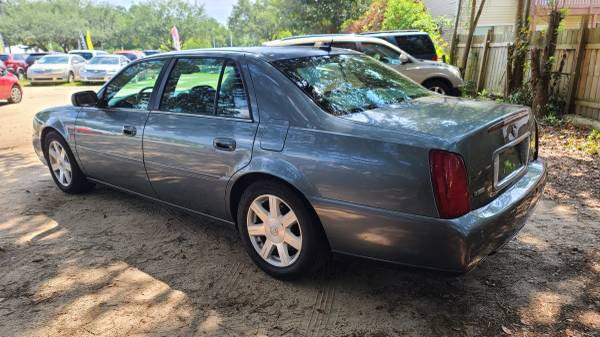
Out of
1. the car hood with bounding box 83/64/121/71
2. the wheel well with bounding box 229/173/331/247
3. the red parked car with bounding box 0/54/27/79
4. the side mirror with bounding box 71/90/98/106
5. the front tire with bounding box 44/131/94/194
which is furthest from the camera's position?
the red parked car with bounding box 0/54/27/79

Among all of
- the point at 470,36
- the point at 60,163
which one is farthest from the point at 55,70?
the point at 60,163

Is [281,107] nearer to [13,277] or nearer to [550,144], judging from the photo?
[13,277]

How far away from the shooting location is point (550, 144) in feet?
22.4

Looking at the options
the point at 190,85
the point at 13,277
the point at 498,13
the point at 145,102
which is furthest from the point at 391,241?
the point at 498,13

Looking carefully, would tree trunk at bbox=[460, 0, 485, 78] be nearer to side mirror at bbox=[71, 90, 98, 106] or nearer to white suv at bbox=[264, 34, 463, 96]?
white suv at bbox=[264, 34, 463, 96]

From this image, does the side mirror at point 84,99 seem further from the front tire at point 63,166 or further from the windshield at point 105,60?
the windshield at point 105,60

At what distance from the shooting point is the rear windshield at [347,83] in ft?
10.2

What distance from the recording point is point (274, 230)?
3.19 m

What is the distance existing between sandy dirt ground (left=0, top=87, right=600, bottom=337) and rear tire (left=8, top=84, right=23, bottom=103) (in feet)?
40.0

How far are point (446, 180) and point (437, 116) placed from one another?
0.62 metres

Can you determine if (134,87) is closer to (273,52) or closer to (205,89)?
(205,89)

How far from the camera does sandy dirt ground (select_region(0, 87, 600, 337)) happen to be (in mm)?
2760

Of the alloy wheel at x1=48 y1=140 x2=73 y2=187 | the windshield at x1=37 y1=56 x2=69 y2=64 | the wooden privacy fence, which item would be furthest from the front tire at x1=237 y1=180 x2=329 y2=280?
the windshield at x1=37 y1=56 x2=69 y2=64

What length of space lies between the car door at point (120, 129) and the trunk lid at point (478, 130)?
6.65 ft
